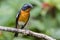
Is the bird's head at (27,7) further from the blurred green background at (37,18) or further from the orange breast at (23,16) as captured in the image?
the blurred green background at (37,18)

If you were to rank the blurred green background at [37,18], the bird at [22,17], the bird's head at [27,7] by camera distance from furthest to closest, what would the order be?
the blurred green background at [37,18] < the bird at [22,17] < the bird's head at [27,7]

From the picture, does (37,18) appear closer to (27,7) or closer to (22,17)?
(22,17)

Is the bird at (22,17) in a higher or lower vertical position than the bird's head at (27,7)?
lower

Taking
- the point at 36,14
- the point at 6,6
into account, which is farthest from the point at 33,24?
the point at 6,6

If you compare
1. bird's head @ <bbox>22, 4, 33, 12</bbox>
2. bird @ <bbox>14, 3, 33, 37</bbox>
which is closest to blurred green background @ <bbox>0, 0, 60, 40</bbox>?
bird @ <bbox>14, 3, 33, 37</bbox>

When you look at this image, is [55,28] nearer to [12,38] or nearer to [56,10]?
[56,10]

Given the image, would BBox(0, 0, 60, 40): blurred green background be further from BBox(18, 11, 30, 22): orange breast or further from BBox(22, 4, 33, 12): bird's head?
BBox(22, 4, 33, 12): bird's head

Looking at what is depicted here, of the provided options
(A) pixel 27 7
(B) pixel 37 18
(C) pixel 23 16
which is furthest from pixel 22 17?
(B) pixel 37 18

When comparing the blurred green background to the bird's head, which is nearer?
the bird's head

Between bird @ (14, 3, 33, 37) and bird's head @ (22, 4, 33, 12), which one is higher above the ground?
bird's head @ (22, 4, 33, 12)

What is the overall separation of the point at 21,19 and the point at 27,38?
0.39 m

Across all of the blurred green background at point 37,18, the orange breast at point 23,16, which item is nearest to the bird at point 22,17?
the orange breast at point 23,16

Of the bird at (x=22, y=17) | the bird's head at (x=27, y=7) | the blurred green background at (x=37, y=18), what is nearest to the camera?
the bird's head at (x=27, y=7)

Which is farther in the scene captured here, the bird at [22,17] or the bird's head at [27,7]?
the bird at [22,17]
